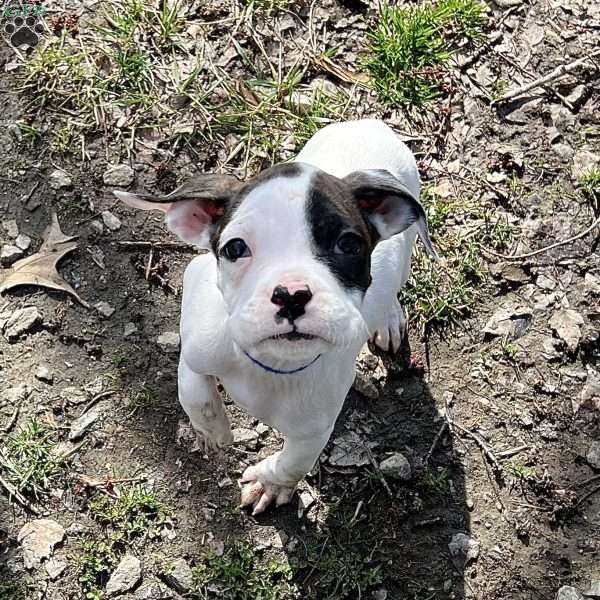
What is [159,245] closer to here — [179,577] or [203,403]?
[203,403]

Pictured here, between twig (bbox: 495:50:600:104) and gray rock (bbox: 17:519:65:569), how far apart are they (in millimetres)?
3622

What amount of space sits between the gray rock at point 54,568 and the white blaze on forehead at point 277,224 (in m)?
2.07

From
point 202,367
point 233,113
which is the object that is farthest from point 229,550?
point 233,113

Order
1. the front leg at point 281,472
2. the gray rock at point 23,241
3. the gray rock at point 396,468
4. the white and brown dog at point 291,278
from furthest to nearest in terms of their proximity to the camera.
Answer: the gray rock at point 23,241
the gray rock at point 396,468
the front leg at point 281,472
the white and brown dog at point 291,278

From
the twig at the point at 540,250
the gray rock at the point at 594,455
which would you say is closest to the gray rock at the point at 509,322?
the twig at the point at 540,250

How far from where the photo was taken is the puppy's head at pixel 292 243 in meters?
3.02

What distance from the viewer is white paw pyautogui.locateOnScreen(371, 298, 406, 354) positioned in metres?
5.00

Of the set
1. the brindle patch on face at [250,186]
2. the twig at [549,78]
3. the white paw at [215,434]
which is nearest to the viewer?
the brindle patch on face at [250,186]

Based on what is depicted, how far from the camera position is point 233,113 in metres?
5.56

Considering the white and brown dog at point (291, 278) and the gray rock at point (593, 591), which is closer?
the white and brown dog at point (291, 278)

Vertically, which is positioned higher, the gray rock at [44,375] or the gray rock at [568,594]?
the gray rock at [44,375]

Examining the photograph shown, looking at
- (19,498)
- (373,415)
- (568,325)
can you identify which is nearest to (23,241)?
(19,498)

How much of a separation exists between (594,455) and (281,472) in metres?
1.80

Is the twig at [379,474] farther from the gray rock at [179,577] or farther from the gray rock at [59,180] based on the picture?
the gray rock at [59,180]
